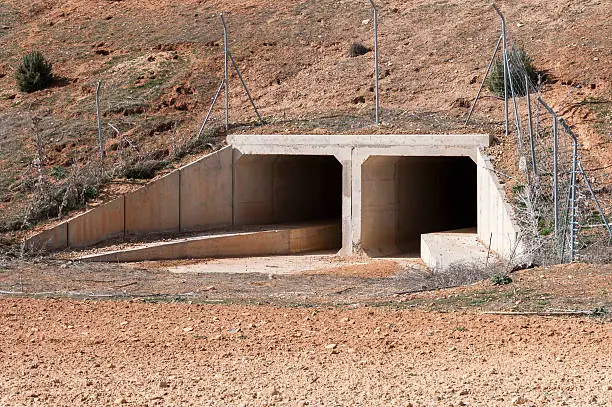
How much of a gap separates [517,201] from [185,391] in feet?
40.2

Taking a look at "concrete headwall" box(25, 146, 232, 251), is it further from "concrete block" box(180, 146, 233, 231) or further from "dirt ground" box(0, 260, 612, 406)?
"dirt ground" box(0, 260, 612, 406)

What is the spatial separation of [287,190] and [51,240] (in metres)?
7.38

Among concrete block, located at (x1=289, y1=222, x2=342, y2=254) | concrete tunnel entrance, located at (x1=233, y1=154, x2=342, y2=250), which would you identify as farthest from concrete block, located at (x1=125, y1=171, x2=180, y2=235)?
concrete block, located at (x1=289, y1=222, x2=342, y2=254)

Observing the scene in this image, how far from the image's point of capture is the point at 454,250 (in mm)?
20406

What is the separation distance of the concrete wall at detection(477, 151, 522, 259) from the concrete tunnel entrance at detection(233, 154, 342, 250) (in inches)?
206

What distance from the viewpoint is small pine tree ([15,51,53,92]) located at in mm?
33375

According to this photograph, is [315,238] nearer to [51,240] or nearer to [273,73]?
[51,240]

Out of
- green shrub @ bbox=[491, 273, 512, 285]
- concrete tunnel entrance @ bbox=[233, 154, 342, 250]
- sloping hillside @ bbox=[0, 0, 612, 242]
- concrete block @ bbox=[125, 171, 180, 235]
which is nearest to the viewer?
green shrub @ bbox=[491, 273, 512, 285]

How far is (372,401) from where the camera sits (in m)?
8.49

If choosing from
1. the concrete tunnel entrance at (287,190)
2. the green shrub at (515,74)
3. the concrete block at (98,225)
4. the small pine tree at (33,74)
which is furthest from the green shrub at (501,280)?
the small pine tree at (33,74)

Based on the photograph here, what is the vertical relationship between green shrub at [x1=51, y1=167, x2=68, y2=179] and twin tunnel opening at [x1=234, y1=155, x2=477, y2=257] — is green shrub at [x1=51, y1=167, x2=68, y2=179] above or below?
above

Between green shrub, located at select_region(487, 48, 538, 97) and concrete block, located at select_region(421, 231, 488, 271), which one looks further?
green shrub, located at select_region(487, 48, 538, 97)

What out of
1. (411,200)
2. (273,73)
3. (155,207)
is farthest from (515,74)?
(155,207)

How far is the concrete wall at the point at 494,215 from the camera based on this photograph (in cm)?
1900
